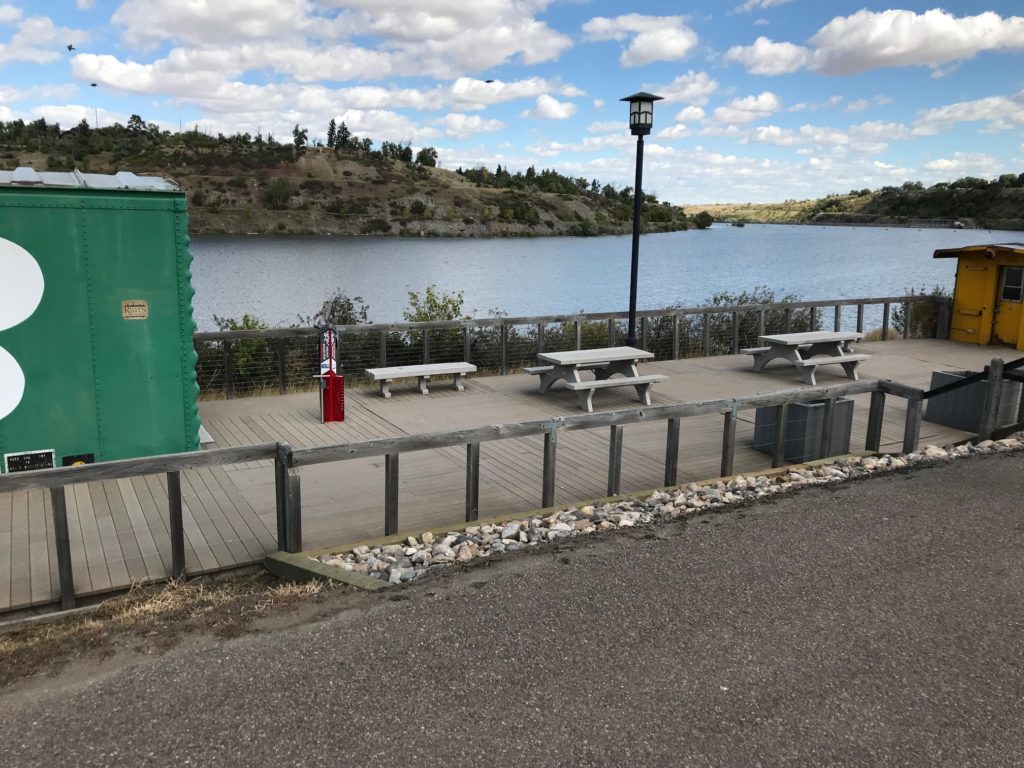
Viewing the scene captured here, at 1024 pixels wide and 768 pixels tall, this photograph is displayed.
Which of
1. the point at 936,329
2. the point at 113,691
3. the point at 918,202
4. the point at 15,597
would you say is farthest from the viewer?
the point at 918,202

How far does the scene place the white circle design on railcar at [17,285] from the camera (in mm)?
5863

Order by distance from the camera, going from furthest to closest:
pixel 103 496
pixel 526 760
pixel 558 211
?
1. pixel 558 211
2. pixel 103 496
3. pixel 526 760

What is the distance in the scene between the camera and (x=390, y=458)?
5211 mm

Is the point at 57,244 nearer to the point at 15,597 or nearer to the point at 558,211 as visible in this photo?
the point at 15,597

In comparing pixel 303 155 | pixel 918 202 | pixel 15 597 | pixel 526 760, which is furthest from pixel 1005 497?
pixel 918 202

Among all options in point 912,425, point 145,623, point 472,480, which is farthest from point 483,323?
point 145,623

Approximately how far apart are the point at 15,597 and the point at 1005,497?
6.53 m

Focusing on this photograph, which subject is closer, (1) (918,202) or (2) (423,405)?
(2) (423,405)

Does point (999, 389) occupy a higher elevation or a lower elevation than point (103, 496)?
higher

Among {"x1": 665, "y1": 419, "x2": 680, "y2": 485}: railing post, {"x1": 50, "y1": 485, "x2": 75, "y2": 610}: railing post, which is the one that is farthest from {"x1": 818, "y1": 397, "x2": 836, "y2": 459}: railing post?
{"x1": 50, "y1": 485, "x2": 75, "y2": 610}: railing post

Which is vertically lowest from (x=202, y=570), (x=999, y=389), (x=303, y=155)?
(x=202, y=570)

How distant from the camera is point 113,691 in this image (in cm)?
339

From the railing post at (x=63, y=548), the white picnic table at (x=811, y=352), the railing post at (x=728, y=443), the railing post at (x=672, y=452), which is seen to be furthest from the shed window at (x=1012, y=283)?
the railing post at (x=63, y=548)

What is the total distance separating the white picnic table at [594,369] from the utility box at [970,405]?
2.89m
